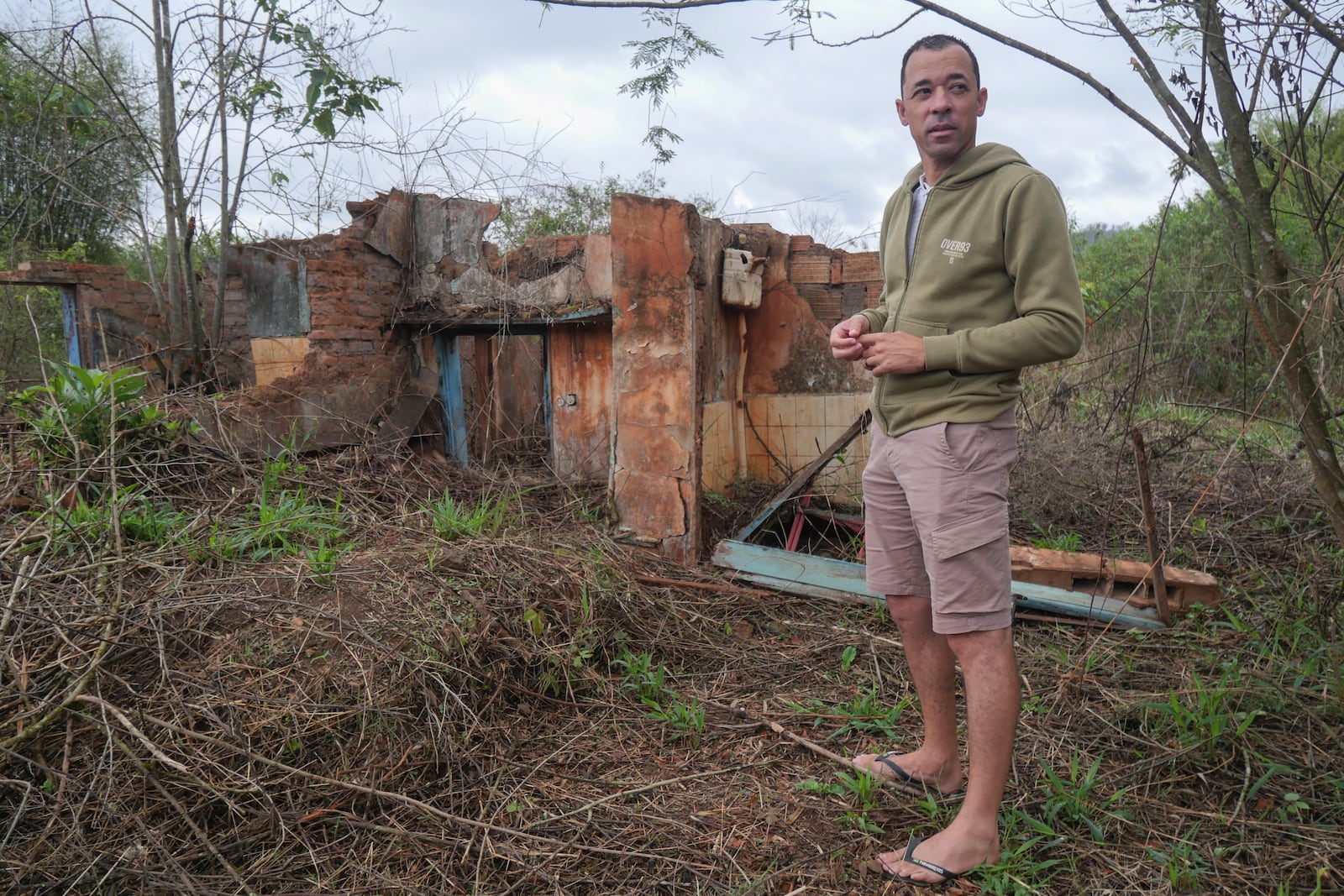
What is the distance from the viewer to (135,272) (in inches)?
517

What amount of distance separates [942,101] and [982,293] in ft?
1.57

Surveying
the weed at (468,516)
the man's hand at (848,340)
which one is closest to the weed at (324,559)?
the weed at (468,516)

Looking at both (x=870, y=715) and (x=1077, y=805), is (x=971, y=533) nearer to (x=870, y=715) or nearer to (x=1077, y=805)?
(x=1077, y=805)

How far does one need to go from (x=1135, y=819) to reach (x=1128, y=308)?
1043 cm

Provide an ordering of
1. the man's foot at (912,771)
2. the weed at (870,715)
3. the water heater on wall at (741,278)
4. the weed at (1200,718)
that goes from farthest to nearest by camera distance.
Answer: the water heater on wall at (741,278) < the weed at (870,715) < the weed at (1200,718) < the man's foot at (912,771)

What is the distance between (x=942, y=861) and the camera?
213 cm

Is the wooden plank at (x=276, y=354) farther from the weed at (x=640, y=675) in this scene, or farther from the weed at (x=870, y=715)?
the weed at (x=870, y=715)

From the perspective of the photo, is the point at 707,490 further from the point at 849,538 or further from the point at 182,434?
the point at 182,434

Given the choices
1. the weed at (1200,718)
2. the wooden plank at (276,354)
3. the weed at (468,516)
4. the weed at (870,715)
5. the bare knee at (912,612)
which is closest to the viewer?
the bare knee at (912,612)

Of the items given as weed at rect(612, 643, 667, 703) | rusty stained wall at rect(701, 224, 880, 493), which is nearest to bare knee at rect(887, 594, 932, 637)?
weed at rect(612, 643, 667, 703)

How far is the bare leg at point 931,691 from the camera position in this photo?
2.37m

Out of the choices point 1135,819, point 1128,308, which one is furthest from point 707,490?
point 1128,308

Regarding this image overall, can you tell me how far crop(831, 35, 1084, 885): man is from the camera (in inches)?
79.7

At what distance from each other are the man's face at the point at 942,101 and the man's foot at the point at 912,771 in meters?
1.69
